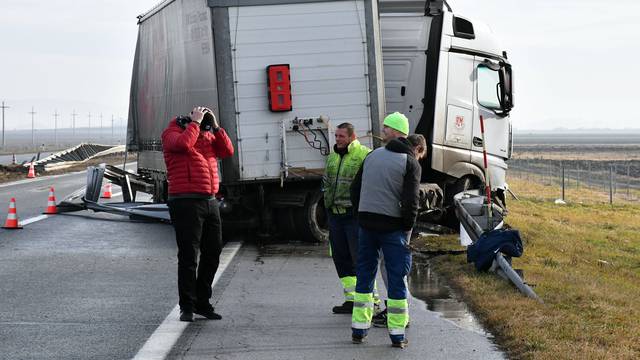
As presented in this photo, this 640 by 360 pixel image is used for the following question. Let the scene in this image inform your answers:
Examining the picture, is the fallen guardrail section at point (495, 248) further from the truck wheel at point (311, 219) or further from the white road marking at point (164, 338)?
the white road marking at point (164, 338)

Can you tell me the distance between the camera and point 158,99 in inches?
736

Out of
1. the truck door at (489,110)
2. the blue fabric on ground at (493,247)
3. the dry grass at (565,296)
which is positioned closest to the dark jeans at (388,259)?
the dry grass at (565,296)

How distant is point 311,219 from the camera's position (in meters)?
15.1

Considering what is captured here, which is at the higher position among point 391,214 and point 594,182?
point 391,214

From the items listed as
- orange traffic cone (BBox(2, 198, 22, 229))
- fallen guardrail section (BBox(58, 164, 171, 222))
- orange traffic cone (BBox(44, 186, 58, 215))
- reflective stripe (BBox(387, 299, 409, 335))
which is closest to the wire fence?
fallen guardrail section (BBox(58, 164, 171, 222))

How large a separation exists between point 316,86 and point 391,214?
21.3ft

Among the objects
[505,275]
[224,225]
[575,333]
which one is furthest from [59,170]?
[575,333]

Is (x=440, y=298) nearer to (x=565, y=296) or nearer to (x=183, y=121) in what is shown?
(x=565, y=296)

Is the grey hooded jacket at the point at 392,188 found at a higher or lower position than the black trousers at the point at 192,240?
higher

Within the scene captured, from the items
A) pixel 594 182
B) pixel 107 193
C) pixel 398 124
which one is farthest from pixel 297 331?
pixel 594 182

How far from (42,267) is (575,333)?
6865 mm

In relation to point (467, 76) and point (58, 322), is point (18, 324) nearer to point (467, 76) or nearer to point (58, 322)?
point (58, 322)

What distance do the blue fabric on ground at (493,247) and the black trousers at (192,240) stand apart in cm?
361

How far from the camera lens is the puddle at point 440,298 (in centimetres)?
917
